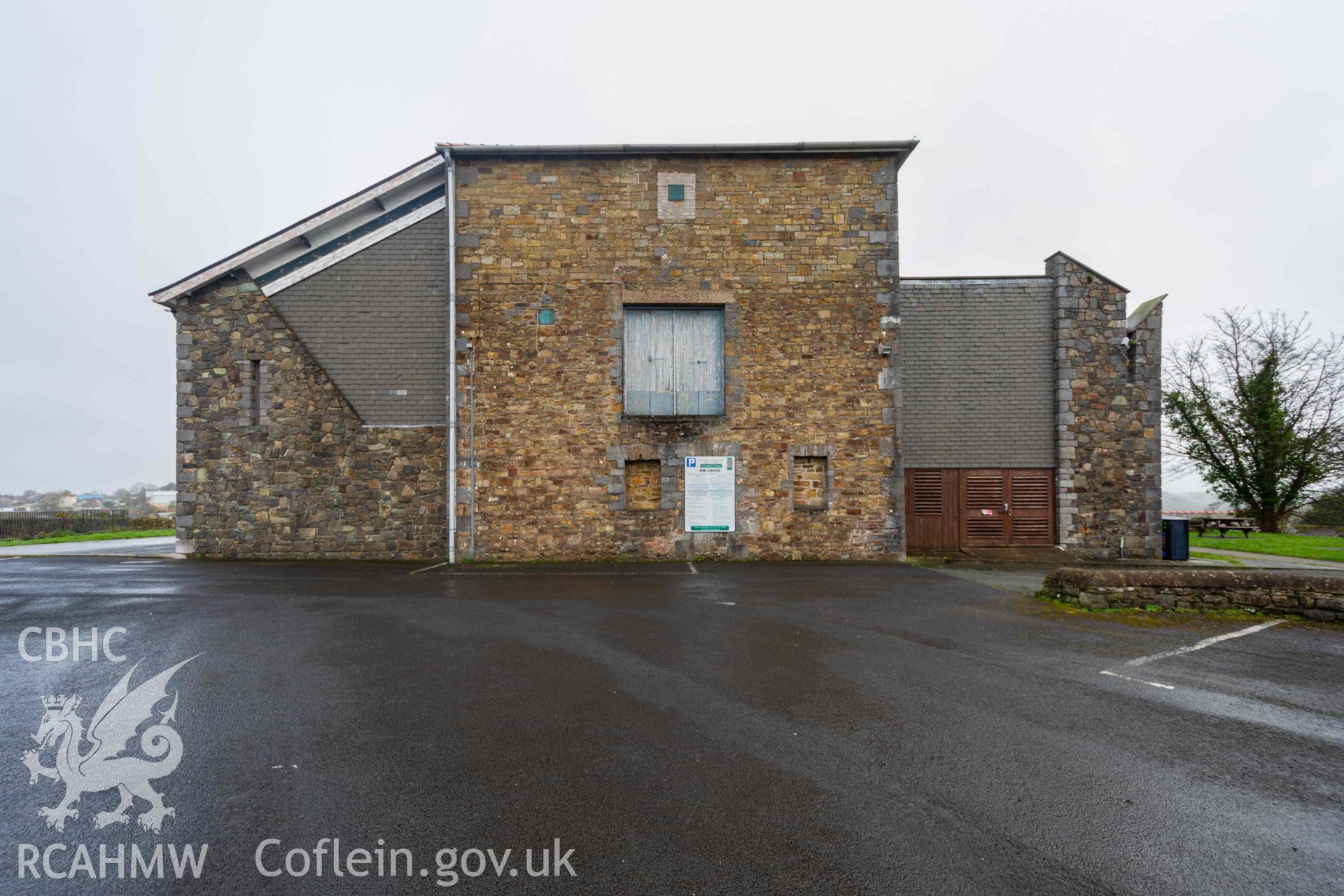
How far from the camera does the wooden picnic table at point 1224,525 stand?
17.7 metres

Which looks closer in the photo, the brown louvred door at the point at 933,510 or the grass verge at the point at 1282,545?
the brown louvred door at the point at 933,510

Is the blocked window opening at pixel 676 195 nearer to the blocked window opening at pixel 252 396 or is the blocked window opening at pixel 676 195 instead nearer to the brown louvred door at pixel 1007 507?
the brown louvred door at pixel 1007 507

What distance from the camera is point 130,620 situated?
654cm

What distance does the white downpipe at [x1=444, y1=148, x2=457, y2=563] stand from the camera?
11586 mm

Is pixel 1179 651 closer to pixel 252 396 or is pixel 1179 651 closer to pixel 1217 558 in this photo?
pixel 1217 558

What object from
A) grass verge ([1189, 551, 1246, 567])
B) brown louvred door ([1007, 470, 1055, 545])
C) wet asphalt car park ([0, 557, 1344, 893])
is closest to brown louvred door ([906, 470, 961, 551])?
brown louvred door ([1007, 470, 1055, 545])

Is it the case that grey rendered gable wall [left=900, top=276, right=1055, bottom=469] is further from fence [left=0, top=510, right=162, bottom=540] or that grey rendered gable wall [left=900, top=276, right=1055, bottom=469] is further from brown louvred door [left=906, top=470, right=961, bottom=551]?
fence [left=0, top=510, right=162, bottom=540]

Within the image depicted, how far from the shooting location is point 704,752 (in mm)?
3479

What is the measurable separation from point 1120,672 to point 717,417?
7953mm

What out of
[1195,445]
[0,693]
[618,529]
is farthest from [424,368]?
[1195,445]

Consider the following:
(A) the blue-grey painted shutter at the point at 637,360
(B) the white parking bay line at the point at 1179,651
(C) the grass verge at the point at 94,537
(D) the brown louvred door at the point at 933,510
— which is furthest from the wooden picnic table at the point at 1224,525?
(C) the grass verge at the point at 94,537

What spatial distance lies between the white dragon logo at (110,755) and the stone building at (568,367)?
750 centimetres

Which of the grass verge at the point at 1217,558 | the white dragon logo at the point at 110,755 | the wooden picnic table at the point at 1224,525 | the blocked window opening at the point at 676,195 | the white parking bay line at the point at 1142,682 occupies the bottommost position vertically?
the grass verge at the point at 1217,558

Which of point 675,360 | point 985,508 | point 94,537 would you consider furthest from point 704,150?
point 94,537
